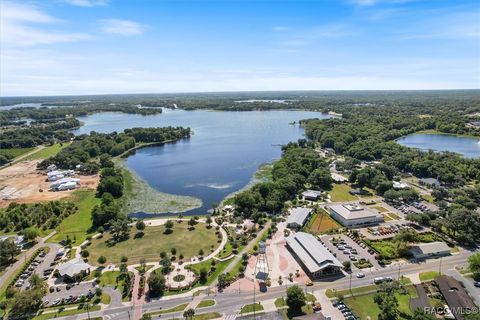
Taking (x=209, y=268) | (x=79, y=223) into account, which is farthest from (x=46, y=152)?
(x=209, y=268)

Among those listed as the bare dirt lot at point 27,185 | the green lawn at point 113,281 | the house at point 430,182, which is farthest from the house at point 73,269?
the house at point 430,182

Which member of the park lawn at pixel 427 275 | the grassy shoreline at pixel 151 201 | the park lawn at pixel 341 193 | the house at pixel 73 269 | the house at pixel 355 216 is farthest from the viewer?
the park lawn at pixel 341 193

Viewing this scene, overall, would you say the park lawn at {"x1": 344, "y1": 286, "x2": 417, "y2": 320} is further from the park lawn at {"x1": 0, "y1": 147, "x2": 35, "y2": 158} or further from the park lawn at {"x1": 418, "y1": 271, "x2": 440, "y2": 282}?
the park lawn at {"x1": 0, "y1": 147, "x2": 35, "y2": 158}

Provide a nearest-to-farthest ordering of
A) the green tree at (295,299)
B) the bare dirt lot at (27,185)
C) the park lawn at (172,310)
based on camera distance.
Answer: the green tree at (295,299)
the park lawn at (172,310)
the bare dirt lot at (27,185)

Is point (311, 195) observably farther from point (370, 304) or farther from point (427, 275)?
point (370, 304)

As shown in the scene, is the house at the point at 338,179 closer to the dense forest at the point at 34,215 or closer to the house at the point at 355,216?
the house at the point at 355,216

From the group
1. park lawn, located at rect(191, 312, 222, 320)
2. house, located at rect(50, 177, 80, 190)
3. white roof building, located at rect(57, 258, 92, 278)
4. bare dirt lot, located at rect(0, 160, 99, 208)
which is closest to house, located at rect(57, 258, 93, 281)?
white roof building, located at rect(57, 258, 92, 278)
